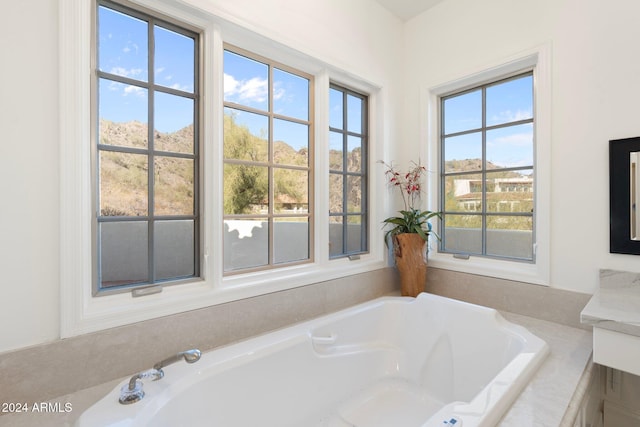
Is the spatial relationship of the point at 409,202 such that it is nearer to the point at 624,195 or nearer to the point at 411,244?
the point at 411,244

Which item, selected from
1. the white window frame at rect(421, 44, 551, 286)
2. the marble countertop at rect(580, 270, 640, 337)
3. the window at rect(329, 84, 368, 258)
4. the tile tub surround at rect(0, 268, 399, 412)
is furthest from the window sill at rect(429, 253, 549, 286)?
the tile tub surround at rect(0, 268, 399, 412)

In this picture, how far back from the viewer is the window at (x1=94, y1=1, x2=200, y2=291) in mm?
1239

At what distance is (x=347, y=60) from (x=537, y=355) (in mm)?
1984

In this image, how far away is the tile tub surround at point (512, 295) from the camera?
1633mm

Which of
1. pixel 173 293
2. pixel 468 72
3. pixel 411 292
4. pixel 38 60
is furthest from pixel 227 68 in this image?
pixel 411 292

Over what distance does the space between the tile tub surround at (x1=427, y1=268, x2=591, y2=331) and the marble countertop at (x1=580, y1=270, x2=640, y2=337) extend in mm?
148

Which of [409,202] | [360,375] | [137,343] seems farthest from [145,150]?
[409,202]

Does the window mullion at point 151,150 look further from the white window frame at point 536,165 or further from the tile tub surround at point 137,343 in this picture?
the white window frame at point 536,165

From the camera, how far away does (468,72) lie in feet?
6.73

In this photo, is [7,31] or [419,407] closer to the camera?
[7,31]

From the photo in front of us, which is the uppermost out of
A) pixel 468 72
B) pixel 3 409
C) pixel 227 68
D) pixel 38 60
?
pixel 468 72

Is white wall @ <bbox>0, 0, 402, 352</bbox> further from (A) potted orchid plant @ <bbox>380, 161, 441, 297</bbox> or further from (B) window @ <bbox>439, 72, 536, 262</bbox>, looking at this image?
(B) window @ <bbox>439, 72, 536, 262</bbox>

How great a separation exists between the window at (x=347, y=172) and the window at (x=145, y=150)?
974mm

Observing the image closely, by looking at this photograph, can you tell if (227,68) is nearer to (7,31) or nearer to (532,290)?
(7,31)
